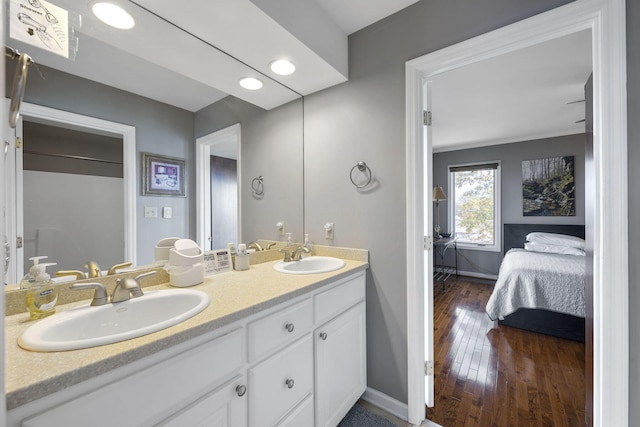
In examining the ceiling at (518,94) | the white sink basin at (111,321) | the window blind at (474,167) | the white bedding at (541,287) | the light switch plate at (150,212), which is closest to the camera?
the white sink basin at (111,321)

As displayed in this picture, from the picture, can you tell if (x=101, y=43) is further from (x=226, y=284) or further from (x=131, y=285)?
(x=226, y=284)

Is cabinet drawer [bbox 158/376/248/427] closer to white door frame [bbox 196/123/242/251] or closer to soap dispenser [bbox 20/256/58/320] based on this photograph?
soap dispenser [bbox 20/256/58/320]

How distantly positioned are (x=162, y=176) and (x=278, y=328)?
92 centimetres

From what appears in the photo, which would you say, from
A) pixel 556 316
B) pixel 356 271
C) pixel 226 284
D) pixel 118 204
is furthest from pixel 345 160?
pixel 556 316

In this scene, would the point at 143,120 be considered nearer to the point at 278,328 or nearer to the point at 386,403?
the point at 278,328

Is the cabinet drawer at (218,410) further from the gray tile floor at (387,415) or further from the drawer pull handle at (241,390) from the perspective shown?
the gray tile floor at (387,415)

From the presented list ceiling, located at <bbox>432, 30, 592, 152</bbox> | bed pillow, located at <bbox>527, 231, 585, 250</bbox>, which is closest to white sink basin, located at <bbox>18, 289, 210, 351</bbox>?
ceiling, located at <bbox>432, 30, 592, 152</bbox>

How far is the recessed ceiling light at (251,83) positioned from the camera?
165 cm

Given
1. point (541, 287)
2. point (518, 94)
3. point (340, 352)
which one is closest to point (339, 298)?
point (340, 352)

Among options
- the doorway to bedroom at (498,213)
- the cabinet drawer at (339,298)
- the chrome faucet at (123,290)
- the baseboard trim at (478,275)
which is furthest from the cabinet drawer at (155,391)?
the baseboard trim at (478,275)

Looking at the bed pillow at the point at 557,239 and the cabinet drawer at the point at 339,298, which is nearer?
the cabinet drawer at the point at 339,298

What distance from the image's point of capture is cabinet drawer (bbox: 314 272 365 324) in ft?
4.33

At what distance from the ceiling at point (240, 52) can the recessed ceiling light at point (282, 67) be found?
0.04 metres

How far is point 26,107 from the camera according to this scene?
928 millimetres
